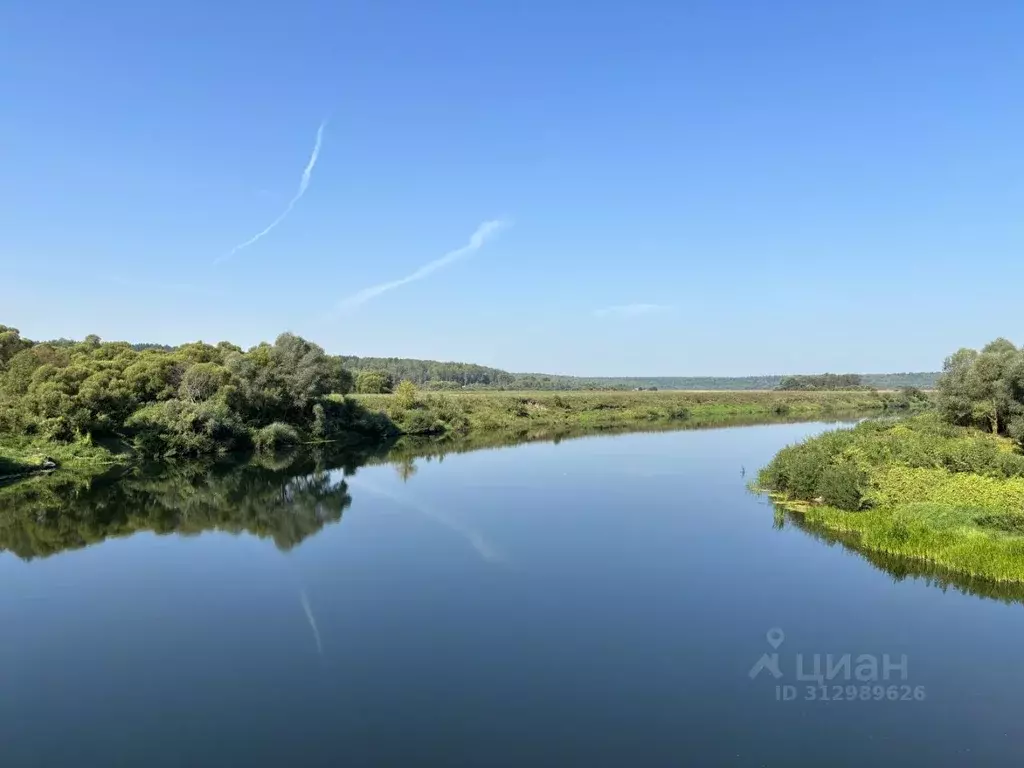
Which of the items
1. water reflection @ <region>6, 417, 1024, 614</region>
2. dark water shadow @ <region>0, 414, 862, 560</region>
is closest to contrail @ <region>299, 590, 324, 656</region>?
water reflection @ <region>6, 417, 1024, 614</region>

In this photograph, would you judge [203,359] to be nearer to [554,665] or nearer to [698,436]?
[698,436]

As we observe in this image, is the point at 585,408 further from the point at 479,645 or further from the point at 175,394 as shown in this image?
the point at 479,645

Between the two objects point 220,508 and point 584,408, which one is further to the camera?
point 584,408

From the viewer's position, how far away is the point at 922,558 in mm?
18828

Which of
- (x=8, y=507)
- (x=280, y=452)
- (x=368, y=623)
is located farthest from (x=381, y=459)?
(x=368, y=623)

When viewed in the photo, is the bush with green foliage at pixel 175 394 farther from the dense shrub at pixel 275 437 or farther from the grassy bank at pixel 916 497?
the grassy bank at pixel 916 497

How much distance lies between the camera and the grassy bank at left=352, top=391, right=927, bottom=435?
70.6 meters
